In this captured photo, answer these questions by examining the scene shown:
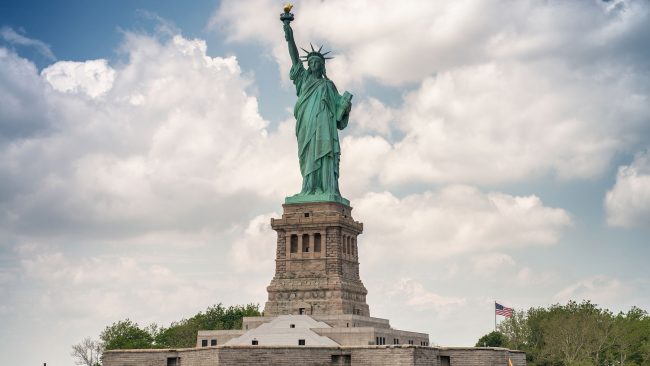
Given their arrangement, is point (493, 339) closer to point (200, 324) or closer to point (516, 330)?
point (516, 330)

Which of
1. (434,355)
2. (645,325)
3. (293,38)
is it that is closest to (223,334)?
(434,355)

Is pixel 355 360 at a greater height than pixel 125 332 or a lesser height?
lesser

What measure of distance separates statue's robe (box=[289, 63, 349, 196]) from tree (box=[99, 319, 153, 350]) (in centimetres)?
2983

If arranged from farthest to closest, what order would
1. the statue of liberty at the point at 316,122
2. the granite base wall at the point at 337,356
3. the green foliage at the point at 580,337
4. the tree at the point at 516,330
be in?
the tree at the point at 516,330 → the green foliage at the point at 580,337 → the statue of liberty at the point at 316,122 → the granite base wall at the point at 337,356

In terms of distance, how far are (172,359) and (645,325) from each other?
54.8 metres

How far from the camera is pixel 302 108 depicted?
7169 centimetres

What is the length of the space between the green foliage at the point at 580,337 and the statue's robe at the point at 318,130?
3037cm

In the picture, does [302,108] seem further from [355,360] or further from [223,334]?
[355,360]

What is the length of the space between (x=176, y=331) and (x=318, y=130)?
3505 cm

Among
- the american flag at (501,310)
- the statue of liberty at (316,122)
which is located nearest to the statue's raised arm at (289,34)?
the statue of liberty at (316,122)

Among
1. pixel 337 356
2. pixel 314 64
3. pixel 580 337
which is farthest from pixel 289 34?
pixel 580 337

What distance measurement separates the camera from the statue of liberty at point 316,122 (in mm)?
70062

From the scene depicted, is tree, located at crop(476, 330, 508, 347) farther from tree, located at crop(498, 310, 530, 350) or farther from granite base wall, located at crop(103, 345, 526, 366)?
granite base wall, located at crop(103, 345, 526, 366)

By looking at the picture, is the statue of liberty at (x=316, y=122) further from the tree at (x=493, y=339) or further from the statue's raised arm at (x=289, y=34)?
the tree at (x=493, y=339)
